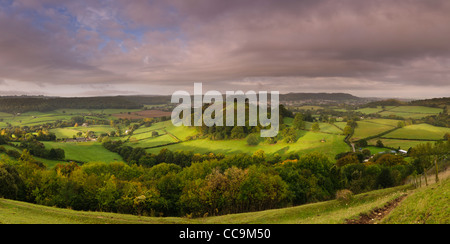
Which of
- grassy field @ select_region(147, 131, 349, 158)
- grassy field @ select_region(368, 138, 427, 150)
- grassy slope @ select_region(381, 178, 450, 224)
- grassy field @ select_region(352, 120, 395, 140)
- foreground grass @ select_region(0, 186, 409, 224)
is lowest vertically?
grassy field @ select_region(147, 131, 349, 158)

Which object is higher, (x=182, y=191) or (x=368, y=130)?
(x=368, y=130)

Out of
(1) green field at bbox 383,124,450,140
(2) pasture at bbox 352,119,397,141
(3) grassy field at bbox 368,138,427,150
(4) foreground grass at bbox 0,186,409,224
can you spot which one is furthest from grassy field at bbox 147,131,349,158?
(4) foreground grass at bbox 0,186,409,224

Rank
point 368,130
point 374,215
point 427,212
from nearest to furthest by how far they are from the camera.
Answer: point 427,212
point 374,215
point 368,130

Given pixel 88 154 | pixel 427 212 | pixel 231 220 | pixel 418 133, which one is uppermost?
pixel 427 212

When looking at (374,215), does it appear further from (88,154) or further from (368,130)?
(88,154)

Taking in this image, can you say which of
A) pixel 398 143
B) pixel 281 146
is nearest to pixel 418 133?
pixel 398 143

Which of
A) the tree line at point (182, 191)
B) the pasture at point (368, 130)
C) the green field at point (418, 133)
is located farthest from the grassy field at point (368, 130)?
the tree line at point (182, 191)

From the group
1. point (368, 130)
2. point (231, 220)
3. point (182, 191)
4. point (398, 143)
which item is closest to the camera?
point (231, 220)

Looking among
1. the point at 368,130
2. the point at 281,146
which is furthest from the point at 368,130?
the point at 281,146

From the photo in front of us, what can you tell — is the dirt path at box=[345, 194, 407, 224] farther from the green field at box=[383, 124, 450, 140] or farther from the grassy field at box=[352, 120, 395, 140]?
the green field at box=[383, 124, 450, 140]

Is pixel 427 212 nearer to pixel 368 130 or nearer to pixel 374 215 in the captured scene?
pixel 374 215

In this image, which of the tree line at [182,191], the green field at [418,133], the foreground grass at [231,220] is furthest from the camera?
the green field at [418,133]

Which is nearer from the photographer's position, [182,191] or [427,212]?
[427,212]

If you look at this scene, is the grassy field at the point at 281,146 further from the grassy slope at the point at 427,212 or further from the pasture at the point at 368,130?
the grassy slope at the point at 427,212
